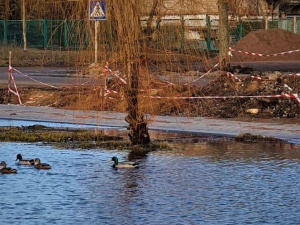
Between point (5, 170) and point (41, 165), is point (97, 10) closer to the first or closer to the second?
point (41, 165)

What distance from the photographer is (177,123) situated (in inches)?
824

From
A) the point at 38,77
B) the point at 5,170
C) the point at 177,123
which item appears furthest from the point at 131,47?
the point at 38,77

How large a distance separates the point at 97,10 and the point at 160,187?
3.84 m

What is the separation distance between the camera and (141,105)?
16500 millimetres

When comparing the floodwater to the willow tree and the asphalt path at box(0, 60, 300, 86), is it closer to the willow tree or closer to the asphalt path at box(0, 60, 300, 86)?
the willow tree

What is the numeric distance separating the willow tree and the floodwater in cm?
94

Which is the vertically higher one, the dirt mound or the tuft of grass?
the dirt mound

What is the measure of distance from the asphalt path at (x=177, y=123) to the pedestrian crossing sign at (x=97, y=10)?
278 cm

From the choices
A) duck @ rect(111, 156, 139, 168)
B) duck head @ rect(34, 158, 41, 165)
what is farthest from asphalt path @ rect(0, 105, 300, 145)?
duck head @ rect(34, 158, 41, 165)

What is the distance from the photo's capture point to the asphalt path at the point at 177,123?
1933 cm

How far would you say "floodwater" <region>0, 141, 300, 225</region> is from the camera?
36.6 feet

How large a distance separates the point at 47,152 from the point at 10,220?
19.0 ft

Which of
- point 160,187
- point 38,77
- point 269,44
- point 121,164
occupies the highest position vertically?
point 269,44

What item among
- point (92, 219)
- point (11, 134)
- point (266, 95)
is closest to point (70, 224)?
point (92, 219)
